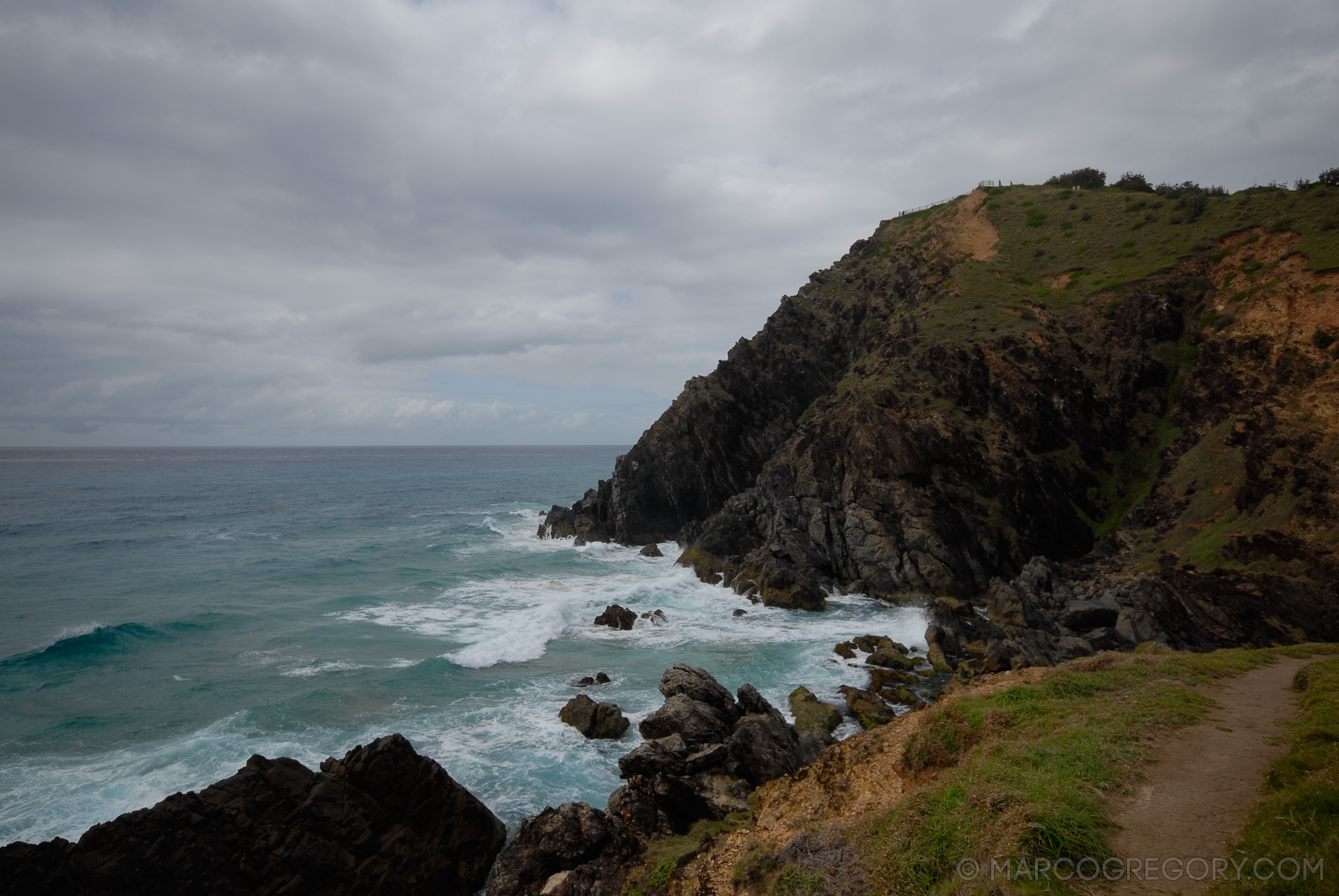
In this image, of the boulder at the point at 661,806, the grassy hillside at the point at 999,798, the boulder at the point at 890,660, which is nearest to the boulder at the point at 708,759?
the boulder at the point at 661,806

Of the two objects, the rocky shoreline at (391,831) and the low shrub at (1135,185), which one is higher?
A: the low shrub at (1135,185)

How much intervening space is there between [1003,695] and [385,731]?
65.3ft

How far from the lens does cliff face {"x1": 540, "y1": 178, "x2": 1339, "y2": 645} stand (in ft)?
102

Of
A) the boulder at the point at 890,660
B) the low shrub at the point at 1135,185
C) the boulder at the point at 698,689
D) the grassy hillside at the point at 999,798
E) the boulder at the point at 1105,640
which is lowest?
the boulder at the point at 890,660

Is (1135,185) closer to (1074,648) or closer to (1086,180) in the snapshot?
(1086,180)

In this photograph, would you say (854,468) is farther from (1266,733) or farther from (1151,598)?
(1266,733)

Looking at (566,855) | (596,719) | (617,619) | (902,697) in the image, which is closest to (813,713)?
(902,697)

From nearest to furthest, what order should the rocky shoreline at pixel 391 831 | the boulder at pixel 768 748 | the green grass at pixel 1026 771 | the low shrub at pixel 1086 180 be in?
the green grass at pixel 1026 771
the rocky shoreline at pixel 391 831
the boulder at pixel 768 748
the low shrub at pixel 1086 180

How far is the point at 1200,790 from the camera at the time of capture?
9.59 meters

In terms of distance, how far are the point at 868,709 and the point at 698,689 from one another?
23.7 feet

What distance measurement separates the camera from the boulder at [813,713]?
70.2 feet

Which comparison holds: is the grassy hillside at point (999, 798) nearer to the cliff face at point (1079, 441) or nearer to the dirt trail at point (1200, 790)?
the dirt trail at point (1200, 790)

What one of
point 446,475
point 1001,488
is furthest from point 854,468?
point 446,475

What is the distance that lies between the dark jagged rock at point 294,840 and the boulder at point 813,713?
34.7ft
